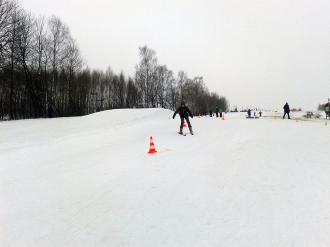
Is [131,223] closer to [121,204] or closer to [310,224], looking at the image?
[121,204]

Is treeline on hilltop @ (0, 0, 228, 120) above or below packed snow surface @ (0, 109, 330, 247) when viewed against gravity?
above

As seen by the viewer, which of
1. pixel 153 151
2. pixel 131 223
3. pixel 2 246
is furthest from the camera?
pixel 153 151

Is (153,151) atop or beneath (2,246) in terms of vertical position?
atop

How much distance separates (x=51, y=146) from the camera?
11.0 meters

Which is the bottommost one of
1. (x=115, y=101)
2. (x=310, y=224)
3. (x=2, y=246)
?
(x=2, y=246)

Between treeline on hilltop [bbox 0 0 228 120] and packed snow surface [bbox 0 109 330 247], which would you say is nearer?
packed snow surface [bbox 0 109 330 247]

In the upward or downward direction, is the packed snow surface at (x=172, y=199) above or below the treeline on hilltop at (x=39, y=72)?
below

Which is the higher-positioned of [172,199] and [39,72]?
[39,72]

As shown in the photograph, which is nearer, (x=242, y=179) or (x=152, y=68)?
(x=242, y=179)

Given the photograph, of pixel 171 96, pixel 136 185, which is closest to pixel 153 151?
pixel 136 185

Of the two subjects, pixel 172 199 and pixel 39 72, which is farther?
pixel 39 72

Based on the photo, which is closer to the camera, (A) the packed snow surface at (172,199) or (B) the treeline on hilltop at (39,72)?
(A) the packed snow surface at (172,199)

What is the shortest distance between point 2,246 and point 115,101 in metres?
59.3

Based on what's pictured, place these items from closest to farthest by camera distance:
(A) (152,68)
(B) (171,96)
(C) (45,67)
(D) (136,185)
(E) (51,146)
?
1. (D) (136,185)
2. (E) (51,146)
3. (C) (45,67)
4. (A) (152,68)
5. (B) (171,96)
